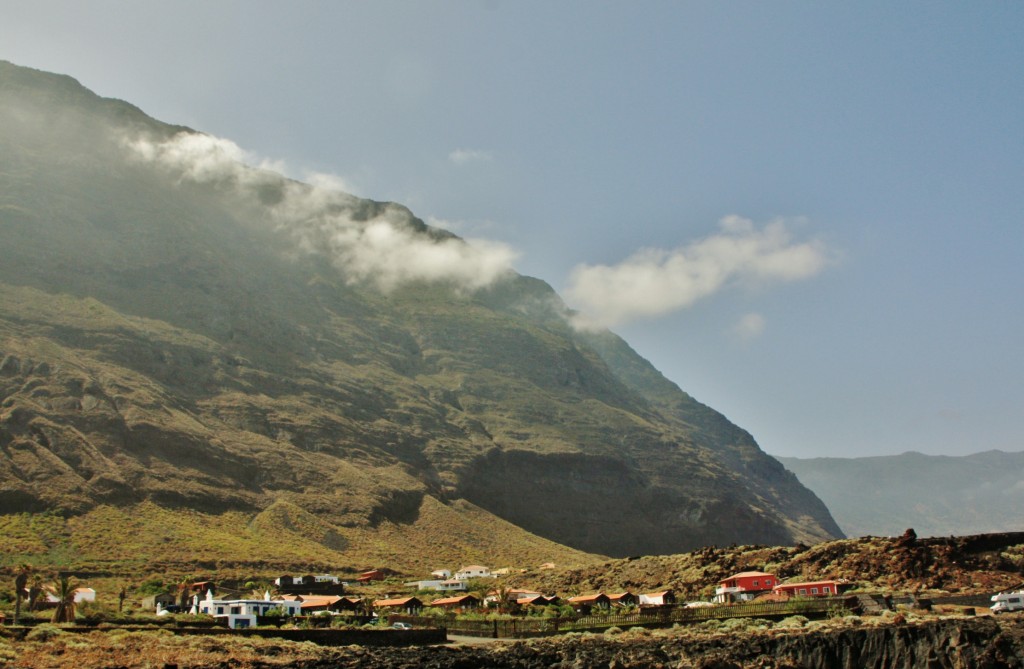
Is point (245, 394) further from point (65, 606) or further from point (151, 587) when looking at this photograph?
point (65, 606)

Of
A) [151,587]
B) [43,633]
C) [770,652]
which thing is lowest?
[151,587]

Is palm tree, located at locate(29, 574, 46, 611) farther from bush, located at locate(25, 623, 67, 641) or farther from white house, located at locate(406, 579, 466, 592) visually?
white house, located at locate(406, 579, 466, 592)

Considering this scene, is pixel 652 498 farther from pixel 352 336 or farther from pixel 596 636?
pixel 596 636

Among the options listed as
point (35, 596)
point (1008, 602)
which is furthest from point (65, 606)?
point (1008, 602)

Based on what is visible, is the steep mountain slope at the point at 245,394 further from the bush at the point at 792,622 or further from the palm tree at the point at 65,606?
the bush at the point at 792,622

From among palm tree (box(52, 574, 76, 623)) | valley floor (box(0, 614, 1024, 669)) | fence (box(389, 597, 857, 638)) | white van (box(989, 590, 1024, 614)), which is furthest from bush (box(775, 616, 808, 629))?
palm tree (box(52, 574, 76, 623))

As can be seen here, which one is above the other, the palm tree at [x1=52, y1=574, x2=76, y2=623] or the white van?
the white van
